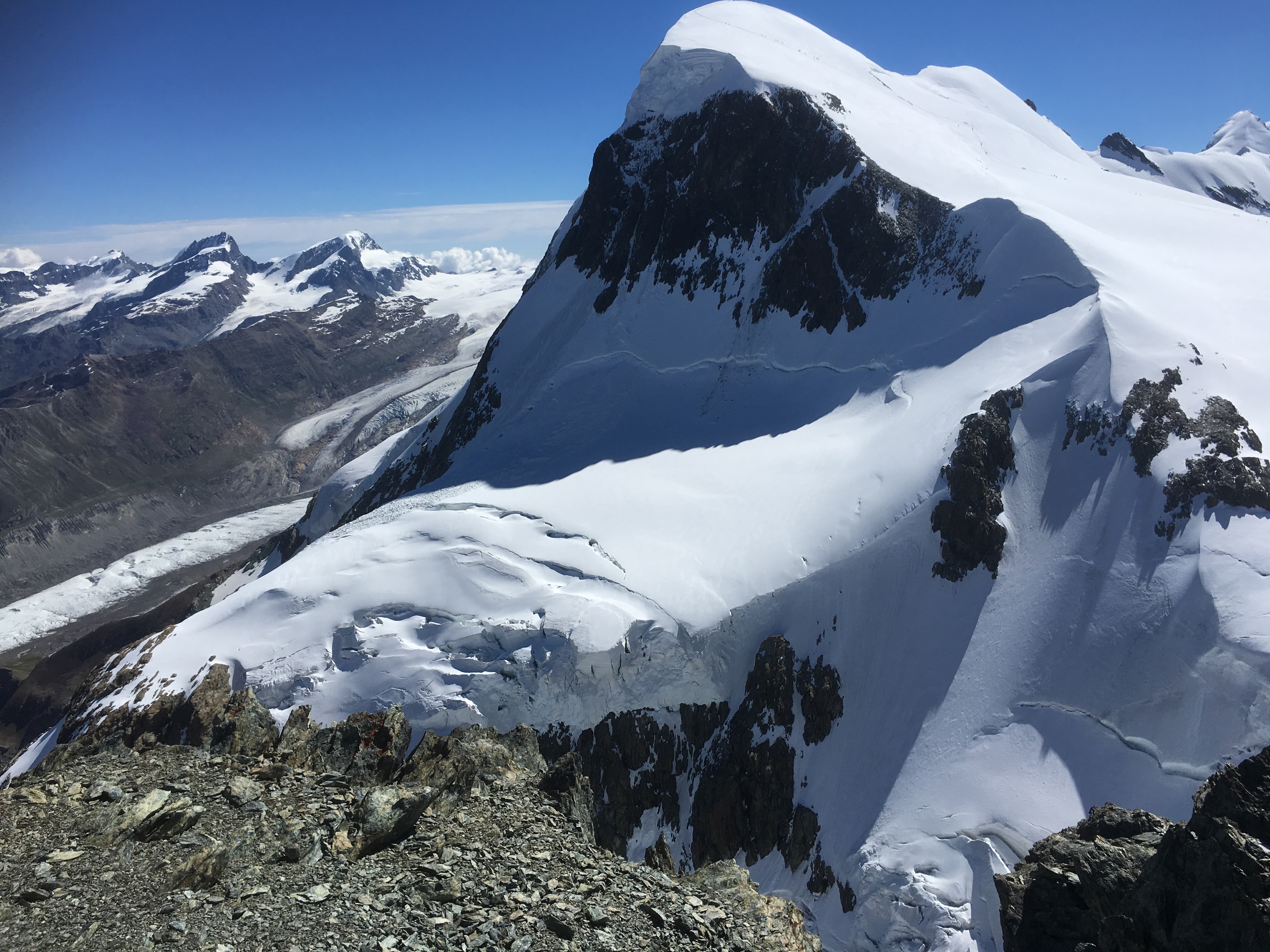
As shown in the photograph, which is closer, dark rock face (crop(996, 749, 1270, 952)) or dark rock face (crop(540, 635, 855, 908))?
dark rock face (crop(996, 749, 1270, 952))

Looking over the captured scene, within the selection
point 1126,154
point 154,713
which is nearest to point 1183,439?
point 154,713

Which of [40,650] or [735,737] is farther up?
[735,737]

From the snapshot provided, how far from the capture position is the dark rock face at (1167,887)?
40.9ft

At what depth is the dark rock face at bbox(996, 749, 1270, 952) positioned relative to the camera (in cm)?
1248

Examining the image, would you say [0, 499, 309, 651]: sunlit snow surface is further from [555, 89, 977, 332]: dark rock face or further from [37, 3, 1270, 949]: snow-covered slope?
[555, 89, 977, 332]: dark rock face

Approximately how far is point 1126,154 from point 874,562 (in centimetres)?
9365

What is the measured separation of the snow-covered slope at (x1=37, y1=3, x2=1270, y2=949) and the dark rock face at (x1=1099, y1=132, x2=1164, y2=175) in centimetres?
4545

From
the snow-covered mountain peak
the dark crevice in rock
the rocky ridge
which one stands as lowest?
the dark crevice in rock

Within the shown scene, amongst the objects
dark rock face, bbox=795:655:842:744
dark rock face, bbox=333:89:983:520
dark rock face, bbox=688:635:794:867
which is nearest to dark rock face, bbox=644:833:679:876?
dark rock face, bbox=688:635:794:867

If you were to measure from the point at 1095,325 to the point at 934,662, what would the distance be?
21.0m

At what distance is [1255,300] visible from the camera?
41656 mm

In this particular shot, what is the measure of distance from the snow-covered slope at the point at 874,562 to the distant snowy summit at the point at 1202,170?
45.4 m

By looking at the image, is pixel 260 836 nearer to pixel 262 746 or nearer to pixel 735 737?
pixel 262 746

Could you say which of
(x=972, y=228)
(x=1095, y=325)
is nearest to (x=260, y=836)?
(x=1095, y=325)
